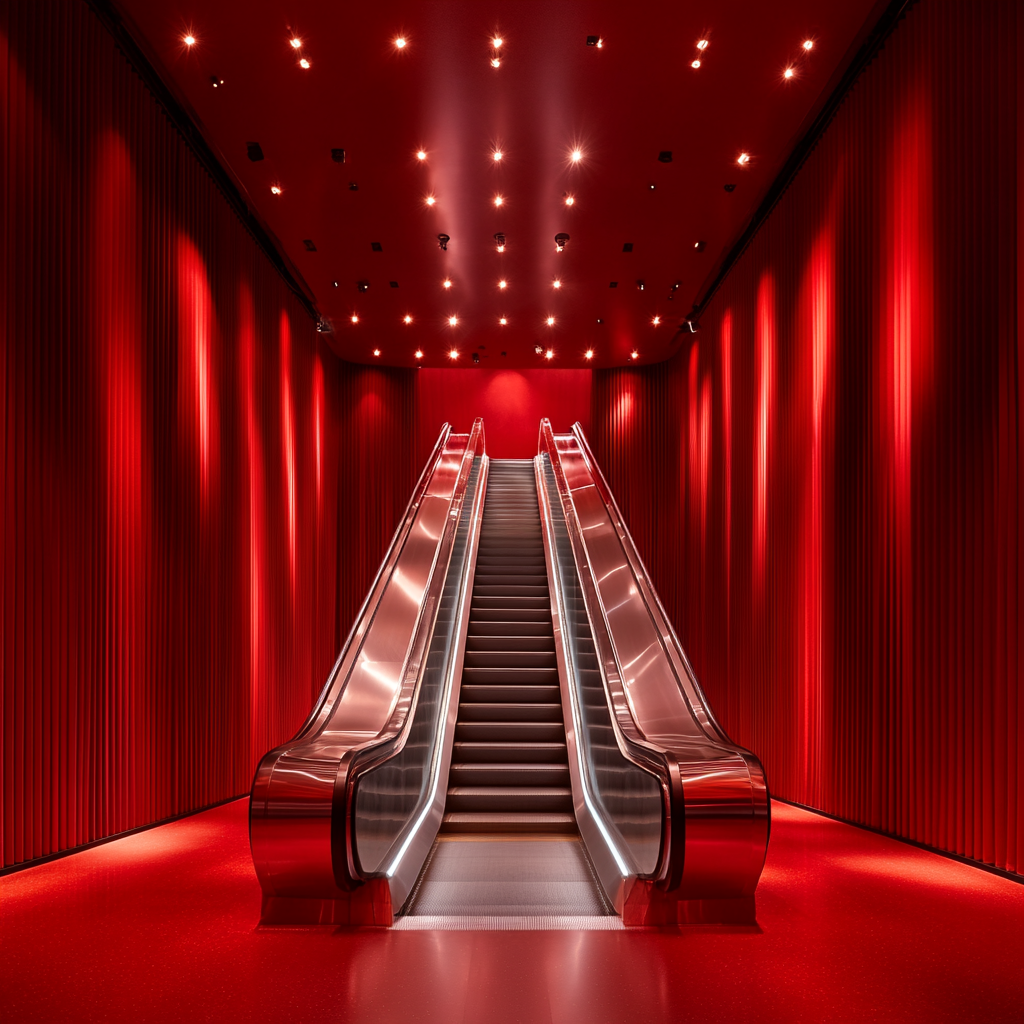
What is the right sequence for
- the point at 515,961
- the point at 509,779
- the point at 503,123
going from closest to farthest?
the point at 515,961 → the point at 509,779 → the point at 503,123

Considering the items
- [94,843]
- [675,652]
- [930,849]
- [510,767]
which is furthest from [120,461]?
[930,849]

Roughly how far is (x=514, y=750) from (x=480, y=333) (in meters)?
7.98

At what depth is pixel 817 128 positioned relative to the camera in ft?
25.0

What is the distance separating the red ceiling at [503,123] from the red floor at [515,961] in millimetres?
5488

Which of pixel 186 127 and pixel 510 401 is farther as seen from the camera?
pixel 510 401

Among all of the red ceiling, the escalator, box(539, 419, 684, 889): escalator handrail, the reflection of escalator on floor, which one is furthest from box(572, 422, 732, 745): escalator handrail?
the red ceiling

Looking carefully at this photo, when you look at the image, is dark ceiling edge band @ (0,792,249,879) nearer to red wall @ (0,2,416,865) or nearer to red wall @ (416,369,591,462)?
red wall @ (0,2,416,865)

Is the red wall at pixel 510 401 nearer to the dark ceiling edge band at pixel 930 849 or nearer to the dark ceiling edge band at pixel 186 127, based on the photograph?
the dark ceiling edge band at pixel 186 127

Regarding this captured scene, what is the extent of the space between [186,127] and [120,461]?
3.15m

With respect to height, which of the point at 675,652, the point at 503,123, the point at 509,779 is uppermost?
the point at 503,123

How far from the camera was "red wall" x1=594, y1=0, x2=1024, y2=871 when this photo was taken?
197 inches

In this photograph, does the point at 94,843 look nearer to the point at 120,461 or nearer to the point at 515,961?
the point at 120,461

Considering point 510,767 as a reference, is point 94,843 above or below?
below

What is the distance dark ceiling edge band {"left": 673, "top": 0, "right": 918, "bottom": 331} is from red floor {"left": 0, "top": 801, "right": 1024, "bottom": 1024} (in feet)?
18.3
